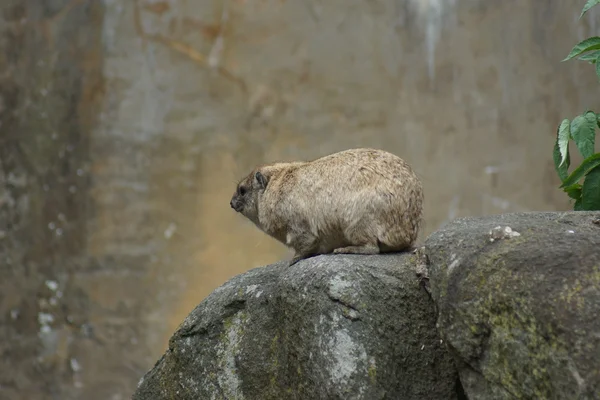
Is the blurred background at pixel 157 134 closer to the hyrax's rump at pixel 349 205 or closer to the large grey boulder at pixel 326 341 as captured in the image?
the hyrax's rump at pixel 349 205

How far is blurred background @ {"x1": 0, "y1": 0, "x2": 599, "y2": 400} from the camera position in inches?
377

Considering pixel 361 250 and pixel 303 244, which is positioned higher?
pixel 303 244

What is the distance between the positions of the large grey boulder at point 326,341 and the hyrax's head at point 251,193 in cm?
102

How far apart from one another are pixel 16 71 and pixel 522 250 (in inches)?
310

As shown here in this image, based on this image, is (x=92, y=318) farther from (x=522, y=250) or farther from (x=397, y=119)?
(x=522, y=250)

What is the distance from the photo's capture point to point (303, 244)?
201 inches

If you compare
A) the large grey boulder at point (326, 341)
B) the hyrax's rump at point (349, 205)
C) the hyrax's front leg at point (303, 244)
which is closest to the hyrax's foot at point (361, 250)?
the hyrax's rump at point (349, 205)

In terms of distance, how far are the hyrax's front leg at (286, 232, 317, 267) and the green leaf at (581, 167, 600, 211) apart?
161 centimetres

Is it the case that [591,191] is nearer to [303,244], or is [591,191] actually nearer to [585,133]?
[585,133]

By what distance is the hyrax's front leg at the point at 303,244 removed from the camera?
5.07m

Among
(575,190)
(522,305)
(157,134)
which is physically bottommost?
(522,305)

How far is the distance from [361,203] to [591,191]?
1.28m

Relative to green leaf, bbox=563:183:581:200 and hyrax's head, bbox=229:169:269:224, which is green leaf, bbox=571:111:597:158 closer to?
green leaf, bbox=563:183:581:200

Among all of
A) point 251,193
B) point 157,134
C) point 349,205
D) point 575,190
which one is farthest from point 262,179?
point 157,134
